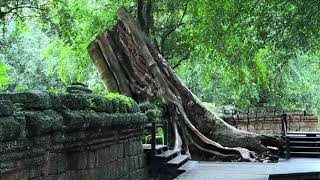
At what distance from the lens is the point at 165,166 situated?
10383mm

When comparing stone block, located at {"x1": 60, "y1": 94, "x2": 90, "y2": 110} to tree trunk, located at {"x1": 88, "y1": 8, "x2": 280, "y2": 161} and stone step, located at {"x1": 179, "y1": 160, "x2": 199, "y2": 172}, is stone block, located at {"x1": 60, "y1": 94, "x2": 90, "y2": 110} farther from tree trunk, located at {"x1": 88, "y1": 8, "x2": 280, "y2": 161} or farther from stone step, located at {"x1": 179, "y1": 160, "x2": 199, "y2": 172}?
tree trunk, located at {"x1": 88, "y1": 8, "x2": 280, "y2": 161}

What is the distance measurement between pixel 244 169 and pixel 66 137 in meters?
6.68

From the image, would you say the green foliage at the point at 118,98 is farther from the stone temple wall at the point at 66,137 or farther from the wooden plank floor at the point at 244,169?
the wooden plank floor at the point at 244,169

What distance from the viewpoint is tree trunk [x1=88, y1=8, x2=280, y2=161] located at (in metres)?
13.4

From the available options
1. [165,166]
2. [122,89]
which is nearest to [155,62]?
[122,89]

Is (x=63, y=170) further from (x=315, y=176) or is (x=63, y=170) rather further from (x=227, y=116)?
(x=227, y=116)

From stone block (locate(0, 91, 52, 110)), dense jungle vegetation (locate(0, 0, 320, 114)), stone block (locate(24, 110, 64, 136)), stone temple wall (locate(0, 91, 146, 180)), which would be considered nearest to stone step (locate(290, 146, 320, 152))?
dense jungle vegetation (locate(0, 0, 320, 114))

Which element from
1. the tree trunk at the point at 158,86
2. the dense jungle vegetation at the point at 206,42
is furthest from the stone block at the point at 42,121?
the tree trunk at the point at 158,86

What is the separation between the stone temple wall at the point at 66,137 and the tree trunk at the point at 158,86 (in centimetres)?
460

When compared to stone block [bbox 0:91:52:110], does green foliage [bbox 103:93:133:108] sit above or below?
above

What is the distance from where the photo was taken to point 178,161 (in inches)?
430

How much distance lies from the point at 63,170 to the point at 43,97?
4.02 feet

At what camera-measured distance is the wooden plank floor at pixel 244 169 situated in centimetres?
970

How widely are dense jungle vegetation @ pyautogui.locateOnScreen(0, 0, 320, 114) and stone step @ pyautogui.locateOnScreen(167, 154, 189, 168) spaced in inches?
99.7
